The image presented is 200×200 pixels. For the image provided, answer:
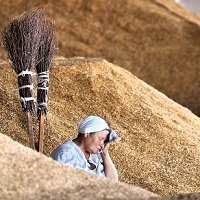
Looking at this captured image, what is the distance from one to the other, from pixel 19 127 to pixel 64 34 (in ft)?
17.9

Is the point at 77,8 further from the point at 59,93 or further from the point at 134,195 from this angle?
the point at 134,195

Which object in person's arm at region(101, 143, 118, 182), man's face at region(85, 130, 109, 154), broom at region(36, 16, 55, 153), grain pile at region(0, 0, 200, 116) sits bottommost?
person's arm at region(101, 143, 118, 182)

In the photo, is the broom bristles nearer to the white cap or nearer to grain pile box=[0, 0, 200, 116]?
the white cap

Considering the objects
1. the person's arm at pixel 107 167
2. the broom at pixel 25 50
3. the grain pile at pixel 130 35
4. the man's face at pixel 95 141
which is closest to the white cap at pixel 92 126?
the man's face at pixel 95 141

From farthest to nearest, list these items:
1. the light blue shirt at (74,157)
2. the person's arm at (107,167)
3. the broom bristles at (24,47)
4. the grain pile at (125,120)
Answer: the grain pile at (125,120) < the broom bristles at (24,47) < the person's arm at (107,167) < the light blue shirt at (74,157)

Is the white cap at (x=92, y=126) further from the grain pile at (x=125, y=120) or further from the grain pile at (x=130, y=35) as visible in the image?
the grain pile at (x=130, y=35)

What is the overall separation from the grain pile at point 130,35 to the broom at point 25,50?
5621mm

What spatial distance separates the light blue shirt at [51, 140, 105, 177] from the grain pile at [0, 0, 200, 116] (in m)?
6.27

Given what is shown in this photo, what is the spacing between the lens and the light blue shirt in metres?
3.73

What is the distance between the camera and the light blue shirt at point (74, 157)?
12.3 ft

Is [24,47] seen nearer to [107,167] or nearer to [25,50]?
[25,50]

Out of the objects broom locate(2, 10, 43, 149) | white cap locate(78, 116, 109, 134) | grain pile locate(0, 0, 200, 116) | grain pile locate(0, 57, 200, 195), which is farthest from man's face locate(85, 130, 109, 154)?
grain pile locate(0, 0, 200, 116)

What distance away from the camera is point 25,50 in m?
4.50

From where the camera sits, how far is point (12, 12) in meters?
10.4
